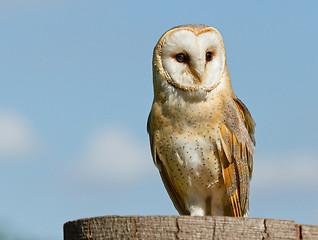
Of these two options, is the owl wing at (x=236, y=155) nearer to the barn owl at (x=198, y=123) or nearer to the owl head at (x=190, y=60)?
the barn owl at (x=198, y=123)

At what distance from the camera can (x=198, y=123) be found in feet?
16.7

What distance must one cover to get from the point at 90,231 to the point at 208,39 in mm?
2488

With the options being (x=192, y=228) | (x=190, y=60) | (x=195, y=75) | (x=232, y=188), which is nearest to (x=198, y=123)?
(x=195, y=75)

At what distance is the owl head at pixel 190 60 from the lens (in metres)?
5.12

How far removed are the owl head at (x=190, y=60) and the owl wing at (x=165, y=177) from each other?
450mm

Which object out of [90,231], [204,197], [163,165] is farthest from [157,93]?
[90,231]

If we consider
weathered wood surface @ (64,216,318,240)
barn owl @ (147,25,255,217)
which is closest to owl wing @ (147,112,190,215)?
barn owl @ (147,25,255,217)

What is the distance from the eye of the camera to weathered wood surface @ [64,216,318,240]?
317 centimetres

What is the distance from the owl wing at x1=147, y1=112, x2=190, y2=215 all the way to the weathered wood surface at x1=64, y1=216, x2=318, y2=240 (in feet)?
6.66

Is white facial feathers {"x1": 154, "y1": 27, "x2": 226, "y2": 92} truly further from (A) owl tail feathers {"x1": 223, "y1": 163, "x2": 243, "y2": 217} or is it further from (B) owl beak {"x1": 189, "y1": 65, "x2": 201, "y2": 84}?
(A) owl tail feathers {"x1": 223, "y1": 163, "x2": 243, "y2": 217}

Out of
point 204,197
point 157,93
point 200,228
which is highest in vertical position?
point 157,93

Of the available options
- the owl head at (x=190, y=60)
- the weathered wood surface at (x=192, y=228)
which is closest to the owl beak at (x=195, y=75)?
the owl head at (x=190, y=60)

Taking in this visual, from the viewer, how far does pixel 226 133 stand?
521 cm

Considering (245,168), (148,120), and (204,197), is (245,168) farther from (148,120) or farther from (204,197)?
(148,120)
